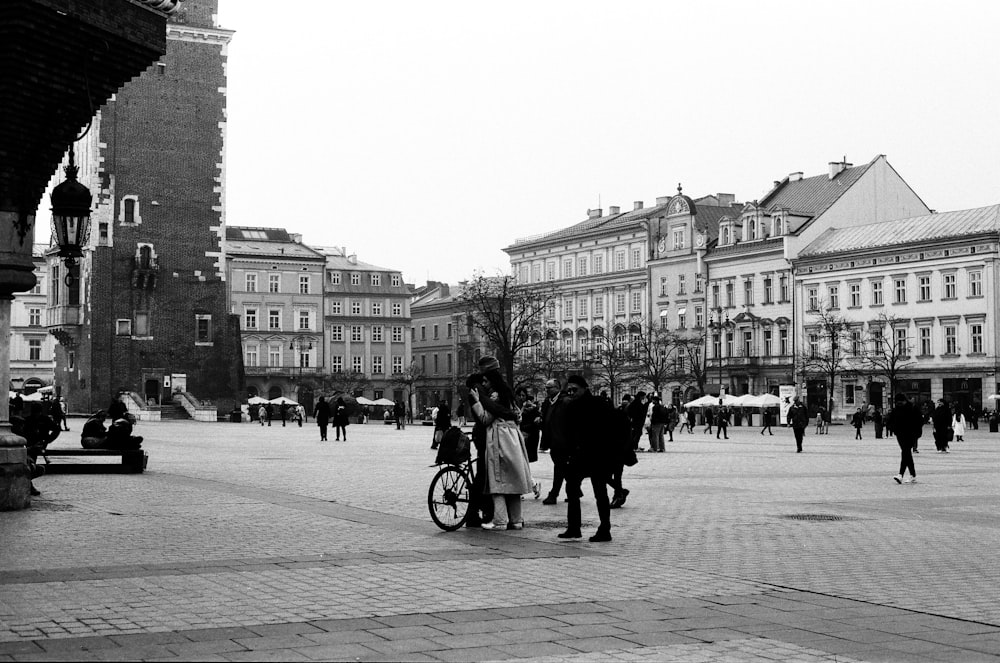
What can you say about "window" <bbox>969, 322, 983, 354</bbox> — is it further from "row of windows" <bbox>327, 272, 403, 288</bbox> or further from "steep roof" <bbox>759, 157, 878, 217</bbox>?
"row of windows" <bbox>327, 272, 403, 288</bbox>

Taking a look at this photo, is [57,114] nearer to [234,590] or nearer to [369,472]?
[234,590]

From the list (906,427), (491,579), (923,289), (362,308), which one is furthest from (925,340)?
(491,579)

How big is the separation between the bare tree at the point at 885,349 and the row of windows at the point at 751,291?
8143 mm

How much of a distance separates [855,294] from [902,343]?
191 inches

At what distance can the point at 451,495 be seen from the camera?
1402 centimetres

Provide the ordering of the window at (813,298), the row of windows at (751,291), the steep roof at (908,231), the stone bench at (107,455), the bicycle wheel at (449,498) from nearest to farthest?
1. the bicycle wheel at (449,498)
2. the stone bench at (107,455)
3. the steep roof at (908,231)
4. the window at (813,298)
5. the row of windows at (751,291)

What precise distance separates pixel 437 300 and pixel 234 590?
129478 millimetres

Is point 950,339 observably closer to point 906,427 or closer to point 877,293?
point 877,293

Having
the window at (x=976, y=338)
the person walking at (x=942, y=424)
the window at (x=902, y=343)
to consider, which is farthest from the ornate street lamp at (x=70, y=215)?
the window at (x=902, y=343)

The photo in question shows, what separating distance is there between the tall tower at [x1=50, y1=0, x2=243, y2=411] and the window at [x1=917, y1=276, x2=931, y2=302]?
4166 cm

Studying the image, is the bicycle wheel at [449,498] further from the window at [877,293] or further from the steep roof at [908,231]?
the window at [877,293]

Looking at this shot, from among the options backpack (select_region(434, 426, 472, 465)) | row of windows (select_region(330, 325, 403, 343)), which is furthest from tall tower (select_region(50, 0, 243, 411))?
backpack (select_region(434, 426, 472, 465))

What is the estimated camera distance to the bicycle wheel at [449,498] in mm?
13938

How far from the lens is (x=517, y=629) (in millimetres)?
8008
